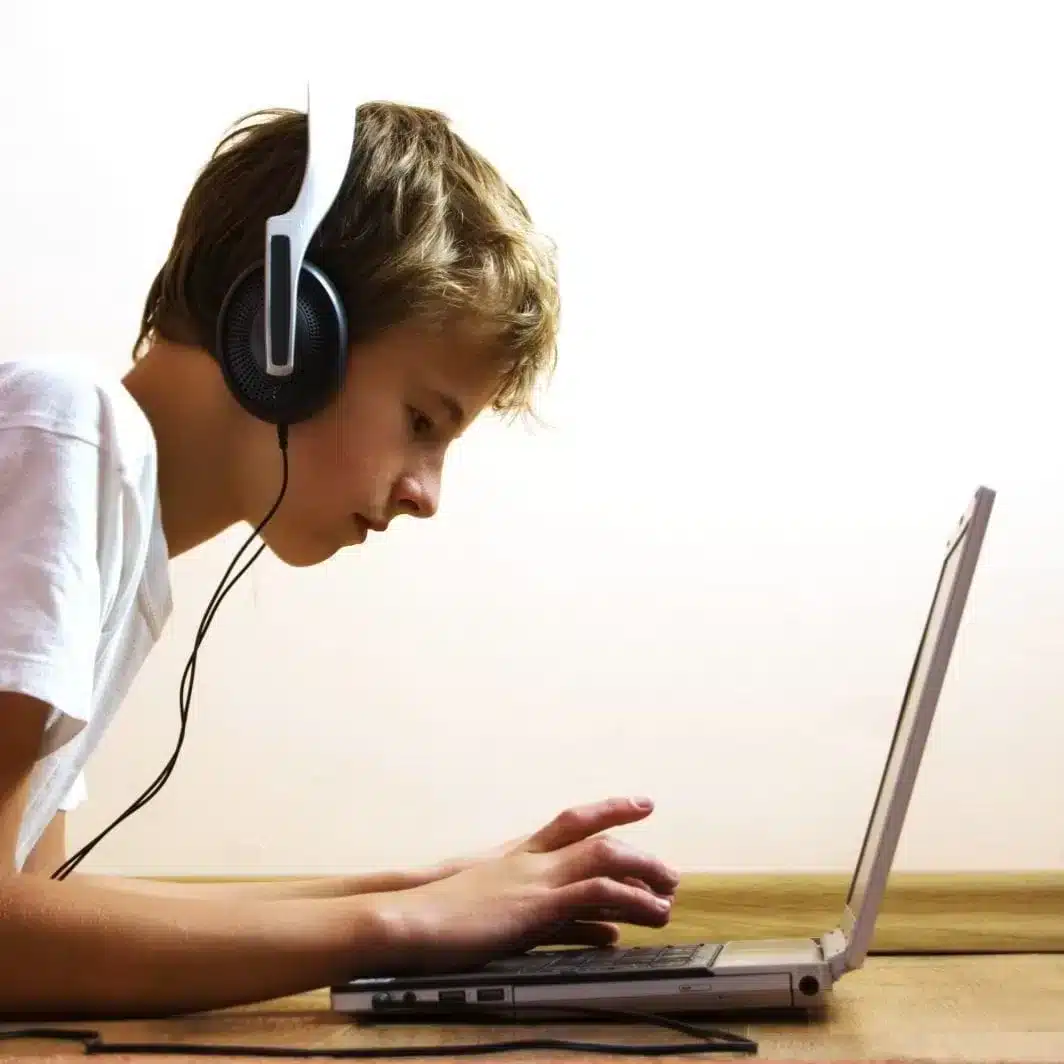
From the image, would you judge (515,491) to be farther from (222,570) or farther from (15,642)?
(15,642)

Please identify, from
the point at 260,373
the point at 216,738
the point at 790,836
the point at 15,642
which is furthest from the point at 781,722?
the point at 15,642

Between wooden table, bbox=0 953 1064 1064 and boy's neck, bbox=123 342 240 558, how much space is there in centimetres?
34

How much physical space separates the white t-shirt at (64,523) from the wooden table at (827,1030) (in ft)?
0.52

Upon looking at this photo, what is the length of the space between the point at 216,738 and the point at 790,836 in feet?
1.80

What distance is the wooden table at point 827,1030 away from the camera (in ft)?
1.70

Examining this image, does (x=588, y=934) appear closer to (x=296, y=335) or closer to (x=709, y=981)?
(x=709, y=981)

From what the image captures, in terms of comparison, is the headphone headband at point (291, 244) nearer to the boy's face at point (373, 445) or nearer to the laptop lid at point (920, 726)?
the boy's face at point (373, 445)

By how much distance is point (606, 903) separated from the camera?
2.45 ft

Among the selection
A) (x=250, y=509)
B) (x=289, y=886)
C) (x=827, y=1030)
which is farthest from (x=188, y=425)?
(x=827, y=1030)

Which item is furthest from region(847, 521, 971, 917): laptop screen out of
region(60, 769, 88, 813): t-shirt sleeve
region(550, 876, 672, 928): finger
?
region(60, 769, 88, 813): t-shirt sleeve

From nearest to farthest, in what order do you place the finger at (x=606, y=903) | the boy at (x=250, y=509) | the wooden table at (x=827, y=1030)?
1. the wooden table at (x=827, y=1030)
2. the boy at (x=250, y=509)
3. the finger at (x=606, y=903)

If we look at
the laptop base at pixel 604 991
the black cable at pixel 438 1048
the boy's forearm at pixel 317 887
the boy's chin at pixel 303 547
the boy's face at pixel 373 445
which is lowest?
the black cable at pixel 438 1048

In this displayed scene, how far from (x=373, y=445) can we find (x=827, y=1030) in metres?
0.44

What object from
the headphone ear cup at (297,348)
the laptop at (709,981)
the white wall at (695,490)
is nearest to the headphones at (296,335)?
the headphone ear cup at (297,348)
